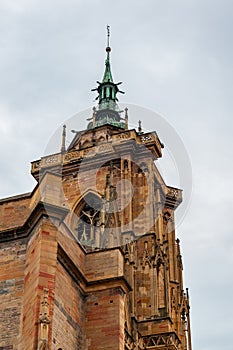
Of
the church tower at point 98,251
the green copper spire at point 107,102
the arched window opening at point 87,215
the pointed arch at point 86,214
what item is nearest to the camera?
the church tower at point 98,251

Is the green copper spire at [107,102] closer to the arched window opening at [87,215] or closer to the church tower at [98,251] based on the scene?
the church tower at [98,251]

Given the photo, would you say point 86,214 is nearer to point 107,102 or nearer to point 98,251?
point 107,102

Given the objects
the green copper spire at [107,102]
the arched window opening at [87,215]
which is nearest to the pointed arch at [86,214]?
the arched window opening at [87,215]

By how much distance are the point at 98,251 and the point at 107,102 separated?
94.6ft

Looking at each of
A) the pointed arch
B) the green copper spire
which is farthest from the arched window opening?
the green copper spire

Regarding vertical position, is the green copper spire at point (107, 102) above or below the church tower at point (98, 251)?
above

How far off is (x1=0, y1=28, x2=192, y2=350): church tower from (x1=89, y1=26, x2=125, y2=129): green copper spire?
69mm

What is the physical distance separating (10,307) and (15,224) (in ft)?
9.35

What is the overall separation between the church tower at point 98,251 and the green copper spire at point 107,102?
0.07m

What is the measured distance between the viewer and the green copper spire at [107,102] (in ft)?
158

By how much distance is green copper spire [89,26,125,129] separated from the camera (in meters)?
48.3

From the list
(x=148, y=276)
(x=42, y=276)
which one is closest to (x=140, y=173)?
(x=148, y=276)

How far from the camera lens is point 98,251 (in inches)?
907

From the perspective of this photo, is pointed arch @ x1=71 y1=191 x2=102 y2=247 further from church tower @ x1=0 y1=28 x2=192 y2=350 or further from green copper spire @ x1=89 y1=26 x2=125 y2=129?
green copper spire @ x1=89 y1=26 x2=125 y2=129
